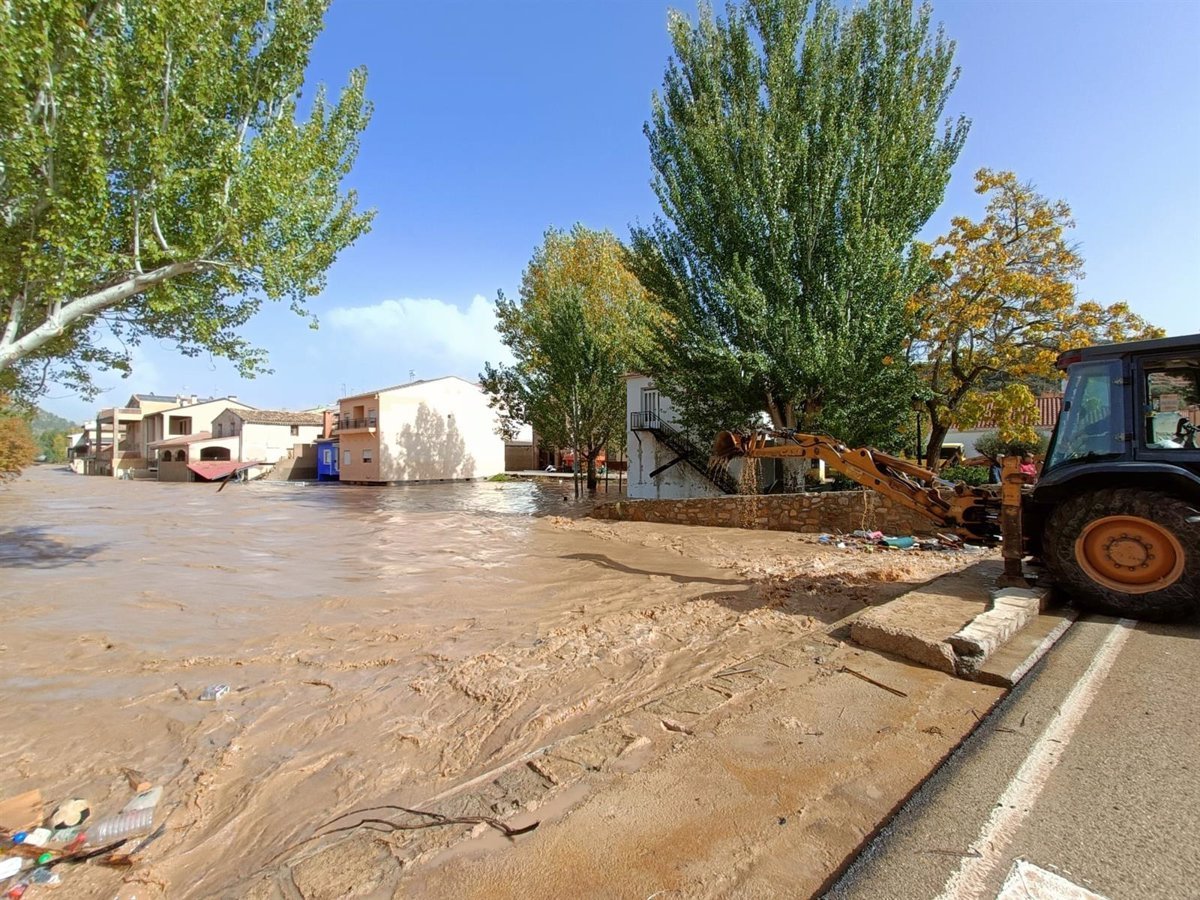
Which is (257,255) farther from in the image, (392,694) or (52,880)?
(52,880)

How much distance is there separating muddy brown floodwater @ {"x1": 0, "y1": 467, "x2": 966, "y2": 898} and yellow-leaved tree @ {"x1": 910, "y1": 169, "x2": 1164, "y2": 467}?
7315 mm

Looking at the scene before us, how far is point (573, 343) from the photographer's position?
23.3 meters

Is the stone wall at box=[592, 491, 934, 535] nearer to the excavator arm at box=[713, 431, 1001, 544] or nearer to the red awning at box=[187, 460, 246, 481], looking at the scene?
the excavator arm at box=[713, 431, 1001, 544]

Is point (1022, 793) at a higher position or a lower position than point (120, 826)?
higher

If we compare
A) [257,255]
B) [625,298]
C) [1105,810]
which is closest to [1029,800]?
[1105,810]

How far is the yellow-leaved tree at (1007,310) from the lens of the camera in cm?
1410

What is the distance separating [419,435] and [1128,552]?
36687 millimetres

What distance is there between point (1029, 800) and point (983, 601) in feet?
11.5

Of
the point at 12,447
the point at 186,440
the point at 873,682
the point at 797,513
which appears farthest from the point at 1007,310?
the point at 186,440

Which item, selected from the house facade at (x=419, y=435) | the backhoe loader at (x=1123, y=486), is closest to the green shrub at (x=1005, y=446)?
the backhoe loader at (x=1123, y=486)

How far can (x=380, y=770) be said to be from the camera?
341 cm

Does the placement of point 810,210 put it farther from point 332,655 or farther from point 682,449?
point 332,655

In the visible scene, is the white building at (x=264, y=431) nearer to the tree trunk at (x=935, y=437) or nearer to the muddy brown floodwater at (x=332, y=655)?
the muddy brown floodwater at (x=332, y=655)

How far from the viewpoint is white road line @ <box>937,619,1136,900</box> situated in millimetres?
2018
